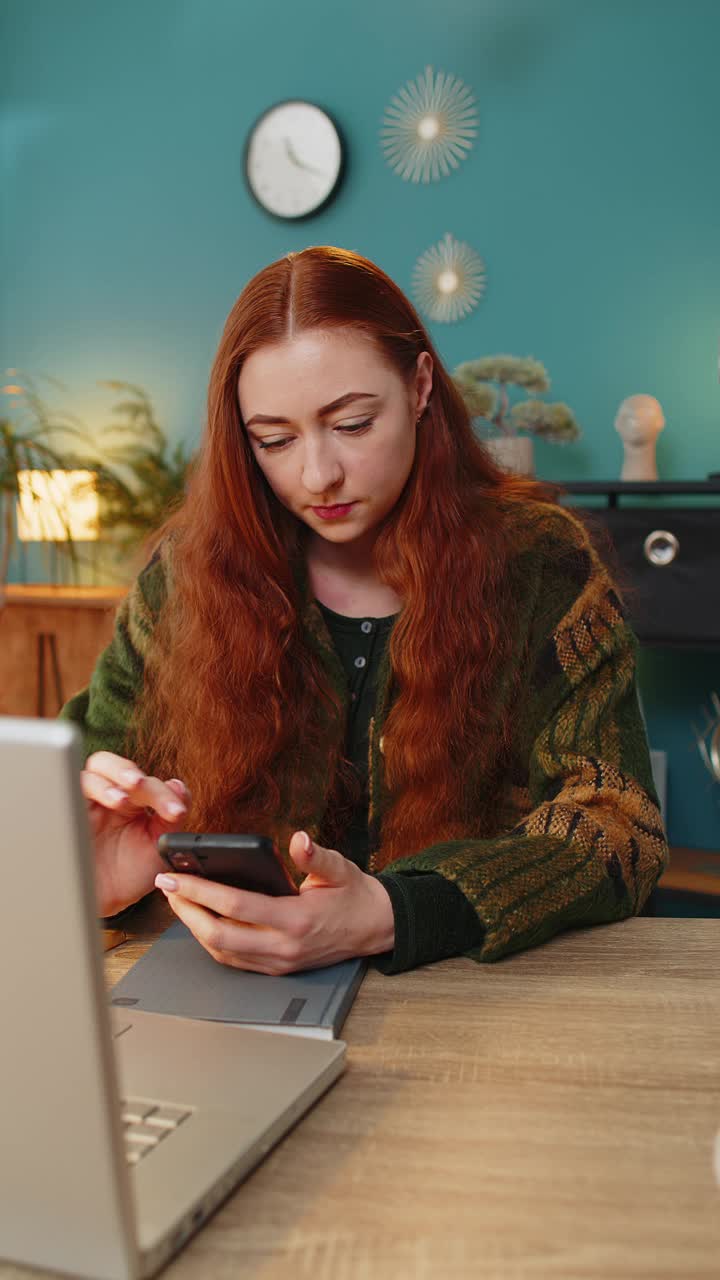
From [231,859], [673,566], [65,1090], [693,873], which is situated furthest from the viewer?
[693,873]

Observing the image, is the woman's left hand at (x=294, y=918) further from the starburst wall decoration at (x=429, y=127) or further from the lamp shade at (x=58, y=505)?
the starburst wall decoration at (x=429, y=127)

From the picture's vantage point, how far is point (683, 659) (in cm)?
287

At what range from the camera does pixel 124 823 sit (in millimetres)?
1013

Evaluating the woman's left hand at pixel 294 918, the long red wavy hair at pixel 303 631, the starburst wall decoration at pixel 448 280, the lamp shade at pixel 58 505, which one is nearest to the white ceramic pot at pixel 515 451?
the starburst wall decoration at pixel 448 280

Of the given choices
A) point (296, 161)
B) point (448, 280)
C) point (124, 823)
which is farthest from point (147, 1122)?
point (296, 161)

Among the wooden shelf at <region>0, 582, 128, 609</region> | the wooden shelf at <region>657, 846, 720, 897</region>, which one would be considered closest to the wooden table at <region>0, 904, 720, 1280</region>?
the wooden shelf at <region>657, 846, 720, 897</region>

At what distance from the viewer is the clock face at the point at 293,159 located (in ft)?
10.3

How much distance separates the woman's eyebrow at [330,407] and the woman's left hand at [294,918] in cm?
52

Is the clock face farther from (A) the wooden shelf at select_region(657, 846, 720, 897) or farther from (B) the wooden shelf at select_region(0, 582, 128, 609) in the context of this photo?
(A) the wooden shelf at select_region(657, 846, 720, 897)

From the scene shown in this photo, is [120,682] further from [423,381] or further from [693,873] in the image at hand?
[693,873]

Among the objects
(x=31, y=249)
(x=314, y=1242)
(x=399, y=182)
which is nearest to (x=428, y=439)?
(x=314, y=1242)

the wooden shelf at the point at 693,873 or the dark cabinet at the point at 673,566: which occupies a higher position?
the dark cabinet at the point at 673,566

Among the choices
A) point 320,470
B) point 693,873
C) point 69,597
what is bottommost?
point 693,873

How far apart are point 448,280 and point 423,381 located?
72.4 inches
